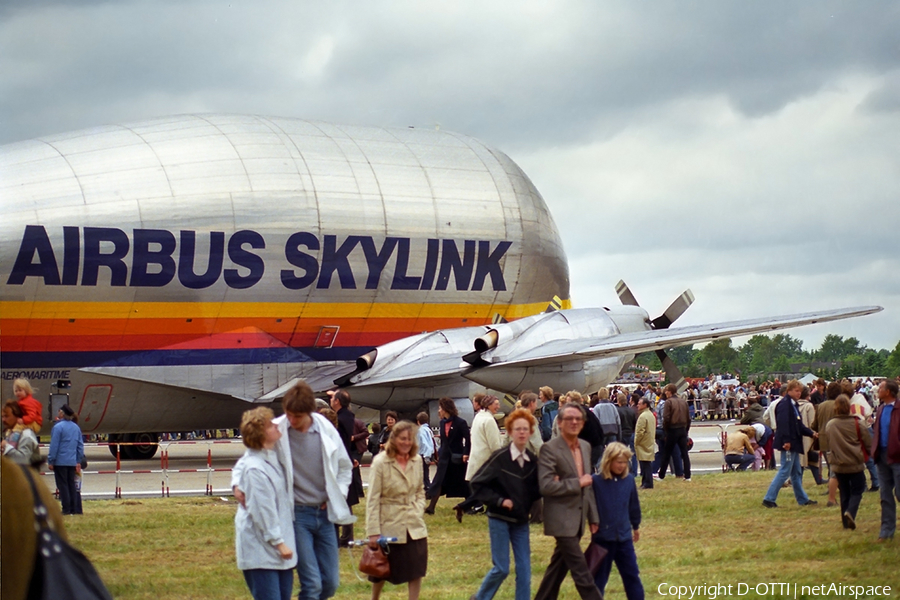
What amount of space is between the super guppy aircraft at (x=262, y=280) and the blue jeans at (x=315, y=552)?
1251 cm

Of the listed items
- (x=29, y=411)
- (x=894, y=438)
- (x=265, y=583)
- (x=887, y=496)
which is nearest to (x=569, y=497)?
(x=265, y=583)

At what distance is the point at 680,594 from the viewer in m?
9.76

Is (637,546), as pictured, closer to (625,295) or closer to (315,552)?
(315,552)

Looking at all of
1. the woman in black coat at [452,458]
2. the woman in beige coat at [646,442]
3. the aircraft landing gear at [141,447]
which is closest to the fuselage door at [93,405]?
the aircraft landing gear at [141,447]

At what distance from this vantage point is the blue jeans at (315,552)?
806 cm

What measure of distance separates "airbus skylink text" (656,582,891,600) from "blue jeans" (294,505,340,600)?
3328 mm

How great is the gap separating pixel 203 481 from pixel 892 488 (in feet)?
42.3

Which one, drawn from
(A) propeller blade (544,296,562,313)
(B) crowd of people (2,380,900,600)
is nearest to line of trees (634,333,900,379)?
(A) propeller blade (544,296,562,313)

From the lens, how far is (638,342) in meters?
20.9

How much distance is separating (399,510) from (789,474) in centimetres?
874

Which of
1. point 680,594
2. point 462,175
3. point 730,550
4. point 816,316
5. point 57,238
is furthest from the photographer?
point 462,175

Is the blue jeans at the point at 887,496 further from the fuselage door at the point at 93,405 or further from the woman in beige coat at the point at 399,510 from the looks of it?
the fuselage door at the point at 93,405

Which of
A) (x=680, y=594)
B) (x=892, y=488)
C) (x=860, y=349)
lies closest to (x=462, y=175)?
(x=892, y=488)

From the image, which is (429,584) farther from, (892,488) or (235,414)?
(235,414)
